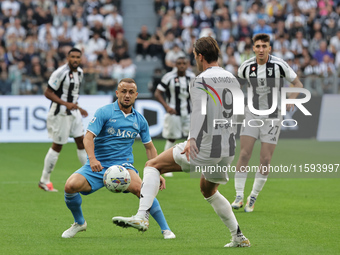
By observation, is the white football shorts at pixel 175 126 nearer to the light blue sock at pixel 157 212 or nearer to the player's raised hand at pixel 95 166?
the light blue sock at pixel 157 212

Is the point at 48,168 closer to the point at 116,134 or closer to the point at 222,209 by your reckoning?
the point at 116,134

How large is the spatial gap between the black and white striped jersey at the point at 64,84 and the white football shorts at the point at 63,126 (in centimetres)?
10

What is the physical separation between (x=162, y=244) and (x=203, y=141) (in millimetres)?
1204

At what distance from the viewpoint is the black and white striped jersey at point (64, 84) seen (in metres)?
11.5

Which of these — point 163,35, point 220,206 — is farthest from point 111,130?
point 163,35

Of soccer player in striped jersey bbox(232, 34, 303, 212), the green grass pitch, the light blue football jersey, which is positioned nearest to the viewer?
the green grass pitch

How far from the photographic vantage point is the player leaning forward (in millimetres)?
6203

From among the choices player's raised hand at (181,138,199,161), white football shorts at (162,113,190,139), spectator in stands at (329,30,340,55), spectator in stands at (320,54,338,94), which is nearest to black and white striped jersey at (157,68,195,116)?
white football shorts at (162,113,190,139)

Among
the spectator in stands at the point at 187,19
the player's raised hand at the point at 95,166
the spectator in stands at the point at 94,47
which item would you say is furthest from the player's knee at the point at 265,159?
the spectator in stands at the point at 187,19

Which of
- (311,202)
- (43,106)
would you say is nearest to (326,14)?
(43,106)

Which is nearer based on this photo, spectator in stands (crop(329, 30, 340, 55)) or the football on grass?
the football on grass

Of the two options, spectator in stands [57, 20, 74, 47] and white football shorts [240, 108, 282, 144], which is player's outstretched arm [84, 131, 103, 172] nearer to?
white football shorts [240, 108, 282, 144]

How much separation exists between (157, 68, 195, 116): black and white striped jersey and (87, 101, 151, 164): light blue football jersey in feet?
20.9

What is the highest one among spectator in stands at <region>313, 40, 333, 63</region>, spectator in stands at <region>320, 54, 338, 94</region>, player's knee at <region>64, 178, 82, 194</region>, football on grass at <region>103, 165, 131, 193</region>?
football on grass at <region>103, 165, 131, 193</region>
